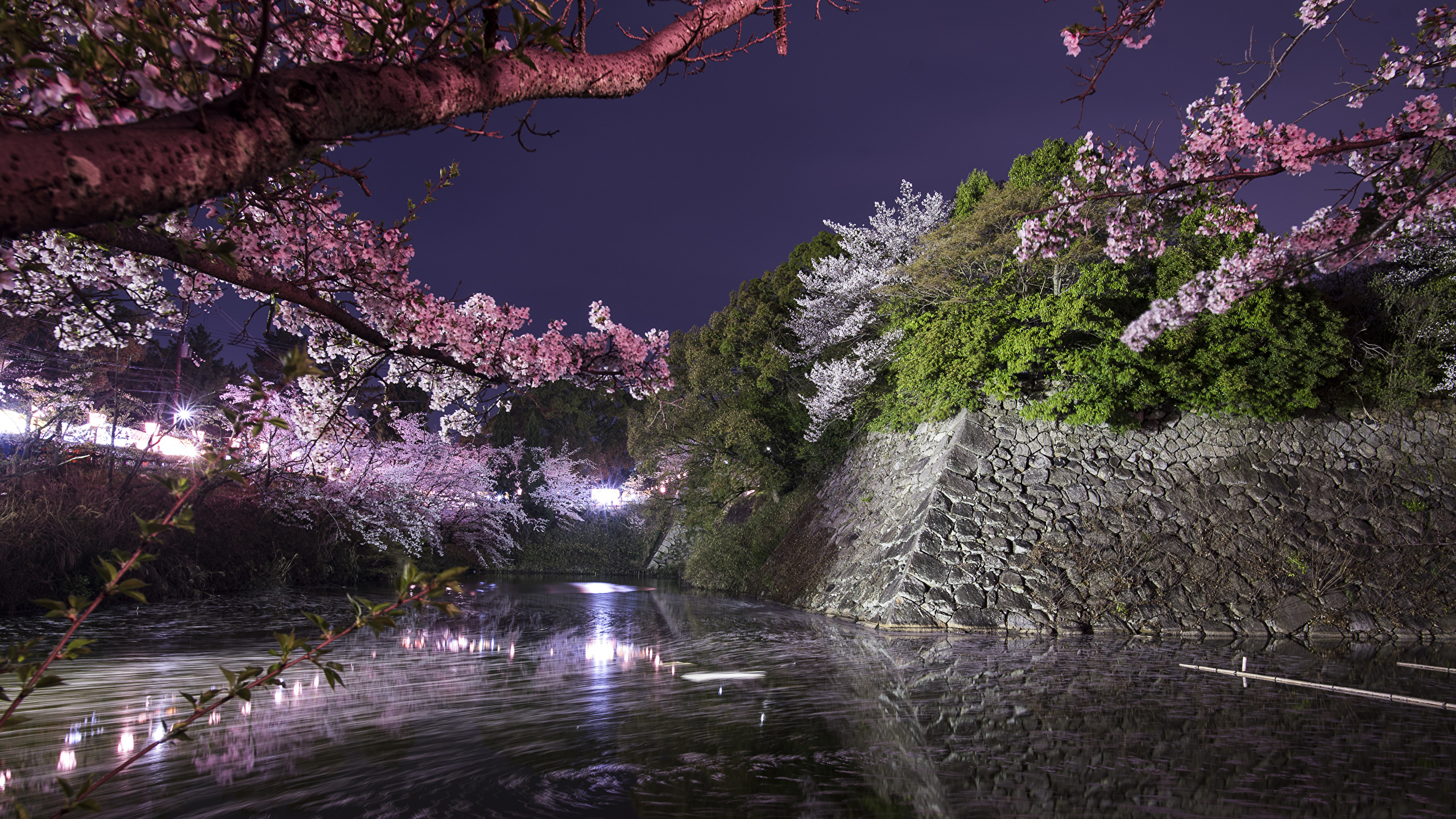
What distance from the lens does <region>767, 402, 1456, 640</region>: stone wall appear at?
934cm

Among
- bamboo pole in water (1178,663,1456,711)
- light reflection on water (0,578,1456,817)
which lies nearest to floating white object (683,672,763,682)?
light reflection on water (0,578,1456,817)

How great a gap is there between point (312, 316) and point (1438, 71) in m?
8.63

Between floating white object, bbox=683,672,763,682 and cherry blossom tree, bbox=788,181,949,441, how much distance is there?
28.0 ft

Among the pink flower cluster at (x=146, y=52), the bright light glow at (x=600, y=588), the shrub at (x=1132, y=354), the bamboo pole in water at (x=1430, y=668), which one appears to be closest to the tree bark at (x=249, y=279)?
the pink flower cluster at (x=146, y=52)

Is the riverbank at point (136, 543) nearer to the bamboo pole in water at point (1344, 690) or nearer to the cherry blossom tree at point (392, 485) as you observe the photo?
the cherry blossom tree at point (392, 485)

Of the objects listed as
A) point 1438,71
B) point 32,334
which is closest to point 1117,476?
point 1438,71

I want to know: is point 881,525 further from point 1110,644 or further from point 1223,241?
point 1223,241

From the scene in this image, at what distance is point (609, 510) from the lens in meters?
28.1

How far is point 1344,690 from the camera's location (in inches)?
211

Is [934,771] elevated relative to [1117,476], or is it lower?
lower

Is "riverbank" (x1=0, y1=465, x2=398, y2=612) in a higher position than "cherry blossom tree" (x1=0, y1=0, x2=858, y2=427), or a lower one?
lower

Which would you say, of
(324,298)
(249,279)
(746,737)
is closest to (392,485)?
(324,298)

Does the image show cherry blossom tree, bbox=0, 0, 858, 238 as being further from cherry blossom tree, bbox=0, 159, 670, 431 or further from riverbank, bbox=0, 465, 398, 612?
riverbank, bbox=0, 465, 398, 612

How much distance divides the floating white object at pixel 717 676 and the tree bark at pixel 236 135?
5046mm
